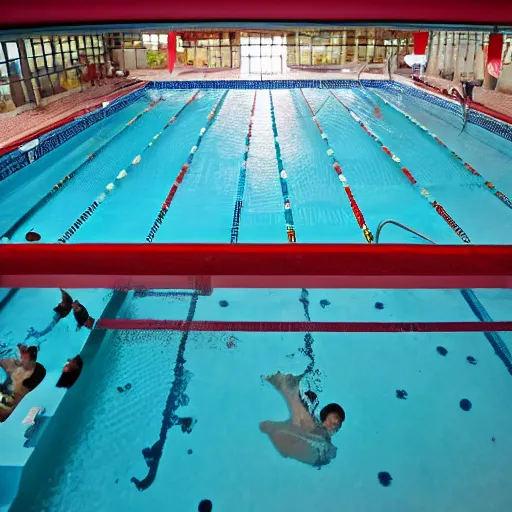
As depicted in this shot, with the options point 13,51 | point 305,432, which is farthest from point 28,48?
point 305,432

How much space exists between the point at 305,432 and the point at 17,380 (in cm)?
141

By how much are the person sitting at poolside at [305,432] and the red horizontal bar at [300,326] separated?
1.68ft

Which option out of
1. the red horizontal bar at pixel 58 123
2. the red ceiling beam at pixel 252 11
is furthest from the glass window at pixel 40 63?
the red ceiling beam at pixel 252 11

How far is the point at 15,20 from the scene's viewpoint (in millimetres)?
→ 643

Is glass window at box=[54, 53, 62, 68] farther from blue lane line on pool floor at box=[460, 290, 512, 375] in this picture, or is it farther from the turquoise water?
blue lane line on pool floor at box=[460, 290, 512, 375]

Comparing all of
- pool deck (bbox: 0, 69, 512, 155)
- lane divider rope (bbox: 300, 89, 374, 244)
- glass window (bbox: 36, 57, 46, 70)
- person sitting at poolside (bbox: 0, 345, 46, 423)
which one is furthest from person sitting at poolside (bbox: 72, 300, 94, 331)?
glass window (bbox: 36, 57, 46, 70)

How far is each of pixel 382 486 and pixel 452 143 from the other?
17.1ft

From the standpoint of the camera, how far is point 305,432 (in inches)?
87.0

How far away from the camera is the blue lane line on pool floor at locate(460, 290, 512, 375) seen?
8.31 feet

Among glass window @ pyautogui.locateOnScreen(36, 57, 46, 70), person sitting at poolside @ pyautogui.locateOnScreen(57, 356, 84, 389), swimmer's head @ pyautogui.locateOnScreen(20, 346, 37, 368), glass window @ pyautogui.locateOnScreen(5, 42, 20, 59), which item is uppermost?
glass window @ pyautogui.locateOnScreen(5, 42, 20, 59)

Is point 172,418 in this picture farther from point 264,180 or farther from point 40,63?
point 40,63

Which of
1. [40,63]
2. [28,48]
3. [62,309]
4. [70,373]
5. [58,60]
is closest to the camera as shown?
[70,373]

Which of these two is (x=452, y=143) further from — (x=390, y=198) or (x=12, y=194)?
(x=12, y=194)

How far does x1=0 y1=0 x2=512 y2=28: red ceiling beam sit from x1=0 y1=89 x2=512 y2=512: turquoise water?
71.0 inches
